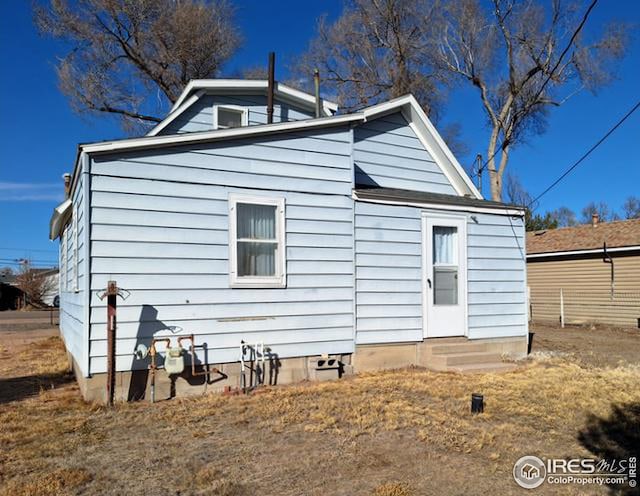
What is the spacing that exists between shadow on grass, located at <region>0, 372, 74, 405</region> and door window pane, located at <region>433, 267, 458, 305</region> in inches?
225

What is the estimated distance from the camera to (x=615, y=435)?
4.65m

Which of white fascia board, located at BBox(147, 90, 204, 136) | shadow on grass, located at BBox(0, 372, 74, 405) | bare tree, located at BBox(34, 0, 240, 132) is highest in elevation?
bare tree, located at BBox(34, 0, 240, 132)

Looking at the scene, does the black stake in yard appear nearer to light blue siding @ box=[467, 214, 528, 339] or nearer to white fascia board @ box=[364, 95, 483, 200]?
white fascia board @ box=[364, 95, 483, 200]

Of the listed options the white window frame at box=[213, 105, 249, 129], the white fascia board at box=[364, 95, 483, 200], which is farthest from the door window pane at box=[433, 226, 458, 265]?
the white window frame at box=[213, 105, 249, 129]

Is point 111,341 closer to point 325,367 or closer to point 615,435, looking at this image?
point 325,367

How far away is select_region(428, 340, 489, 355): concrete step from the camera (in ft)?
25.9

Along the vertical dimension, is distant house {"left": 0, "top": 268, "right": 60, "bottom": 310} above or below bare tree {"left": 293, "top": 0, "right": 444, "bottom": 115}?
below

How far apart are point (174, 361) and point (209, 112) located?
20.7 feet

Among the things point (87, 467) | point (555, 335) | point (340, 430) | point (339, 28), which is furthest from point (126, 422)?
point (339, 28)

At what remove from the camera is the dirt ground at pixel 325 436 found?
357 cm

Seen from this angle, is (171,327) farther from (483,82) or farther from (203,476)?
(483,82)
